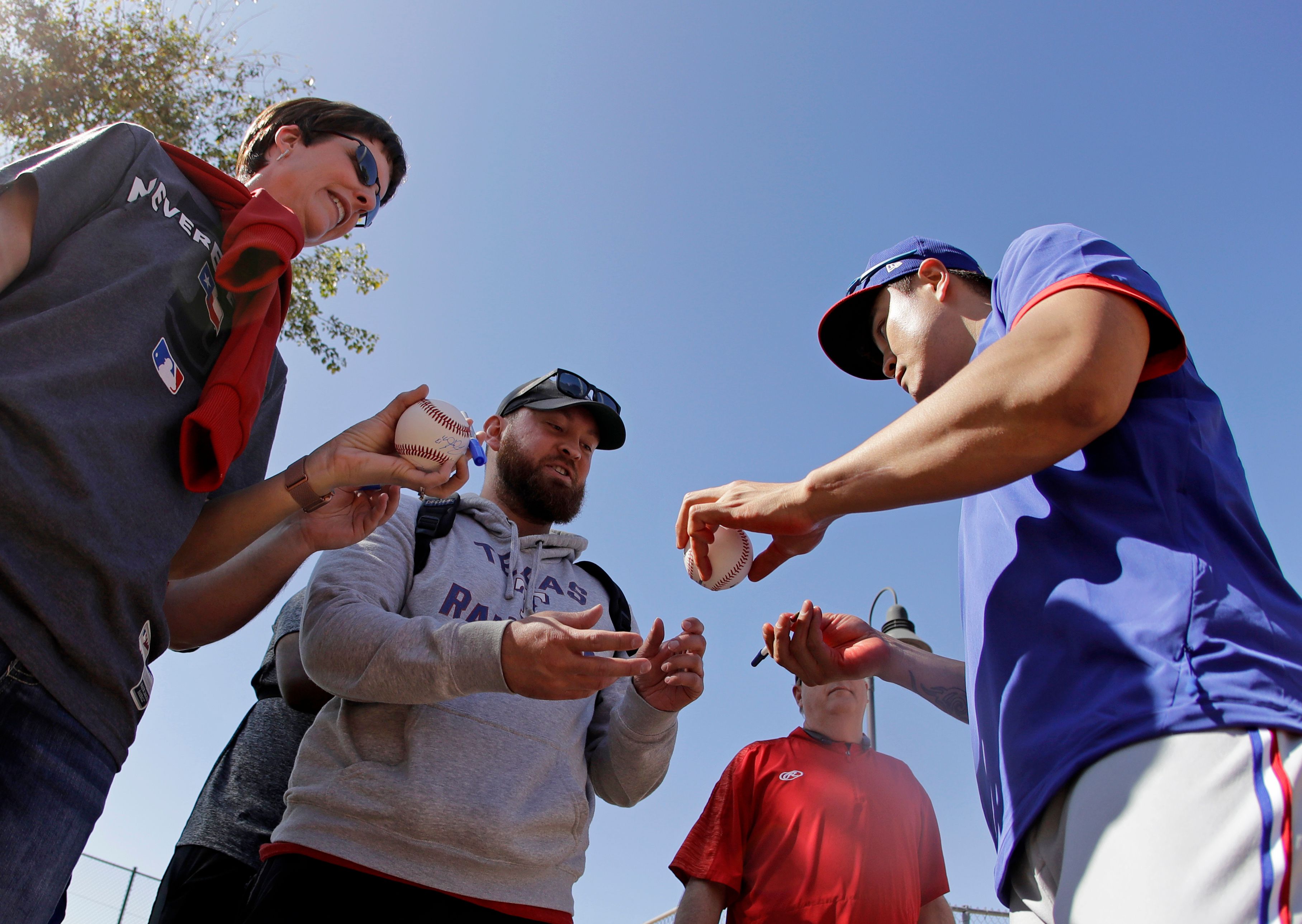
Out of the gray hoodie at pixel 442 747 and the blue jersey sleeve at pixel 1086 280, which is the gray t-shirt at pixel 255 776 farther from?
the blue jersey sleeve at pixel 1086 280

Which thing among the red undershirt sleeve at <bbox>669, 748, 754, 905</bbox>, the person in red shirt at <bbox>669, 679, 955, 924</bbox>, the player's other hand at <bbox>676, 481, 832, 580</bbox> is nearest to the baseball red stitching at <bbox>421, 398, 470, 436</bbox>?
the player's other hand at <bbox>676, 481, 832, 580</bbox>

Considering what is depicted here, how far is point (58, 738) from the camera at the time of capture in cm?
166

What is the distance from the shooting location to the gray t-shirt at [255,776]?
10.4 feet

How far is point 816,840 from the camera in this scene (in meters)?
3.88

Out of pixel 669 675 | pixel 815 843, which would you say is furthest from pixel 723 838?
pixel 669 675

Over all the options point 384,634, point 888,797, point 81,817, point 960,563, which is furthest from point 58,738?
point 888,797

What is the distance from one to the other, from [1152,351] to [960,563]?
2.27ft

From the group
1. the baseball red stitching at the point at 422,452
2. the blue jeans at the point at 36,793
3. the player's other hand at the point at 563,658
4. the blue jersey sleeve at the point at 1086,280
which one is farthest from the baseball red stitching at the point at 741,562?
the blue jeans at the point at 36,793

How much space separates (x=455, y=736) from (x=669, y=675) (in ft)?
2.41

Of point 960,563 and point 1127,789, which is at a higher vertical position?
point 960,563

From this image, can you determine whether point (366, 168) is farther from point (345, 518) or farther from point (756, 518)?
point (756, 518)

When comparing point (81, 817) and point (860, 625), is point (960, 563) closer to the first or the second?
point (860, 625)

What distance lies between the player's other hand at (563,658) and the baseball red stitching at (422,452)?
63 centimetres

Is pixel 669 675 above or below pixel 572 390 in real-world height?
below
